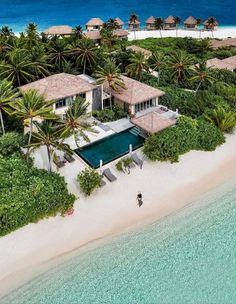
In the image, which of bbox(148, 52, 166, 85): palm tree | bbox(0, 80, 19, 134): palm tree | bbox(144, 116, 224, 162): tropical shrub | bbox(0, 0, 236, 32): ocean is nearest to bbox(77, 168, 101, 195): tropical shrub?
bbox(144, 116, 224, 162): tropical shrub

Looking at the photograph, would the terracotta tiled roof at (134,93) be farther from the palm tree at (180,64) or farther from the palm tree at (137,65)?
the palm tree at (180,64)

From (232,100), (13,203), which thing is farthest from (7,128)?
(232,100)

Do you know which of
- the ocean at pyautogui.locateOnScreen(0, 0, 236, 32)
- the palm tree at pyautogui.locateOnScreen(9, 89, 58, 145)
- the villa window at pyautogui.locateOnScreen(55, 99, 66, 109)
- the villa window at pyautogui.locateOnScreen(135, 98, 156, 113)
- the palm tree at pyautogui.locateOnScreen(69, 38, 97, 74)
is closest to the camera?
the palm tree at pyautogui.locateOnScreen(9, 89, 58, 145)

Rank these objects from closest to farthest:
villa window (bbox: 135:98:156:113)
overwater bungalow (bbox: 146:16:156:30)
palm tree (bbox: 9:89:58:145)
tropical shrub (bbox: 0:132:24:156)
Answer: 1. palm tree (bbox: 9:89:58:145)
2. tropical shrub (bbox: 0:132:24:156)
3. villa window (bbox: 135:98:156:113)
4. overwater bungalow (bbox: 146:16:156:30)

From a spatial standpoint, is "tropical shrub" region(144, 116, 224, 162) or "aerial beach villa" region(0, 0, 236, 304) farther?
"tropical shrub" region(144, 116, 224, 162)

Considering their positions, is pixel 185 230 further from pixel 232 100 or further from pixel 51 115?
pixel 232 100

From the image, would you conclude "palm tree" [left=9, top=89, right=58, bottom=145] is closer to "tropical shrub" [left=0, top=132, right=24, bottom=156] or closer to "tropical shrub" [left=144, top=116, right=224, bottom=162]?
"tropical shrub" [left=0, top=132, right=24, bottom=156]

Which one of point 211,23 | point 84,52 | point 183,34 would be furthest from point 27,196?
point 211,23
